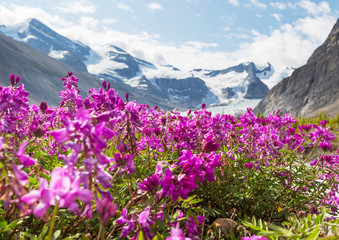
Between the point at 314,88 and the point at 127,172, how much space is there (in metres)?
88.3

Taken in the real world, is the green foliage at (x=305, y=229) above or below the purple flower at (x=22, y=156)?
below

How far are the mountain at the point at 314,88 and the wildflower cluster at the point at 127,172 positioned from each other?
205ft

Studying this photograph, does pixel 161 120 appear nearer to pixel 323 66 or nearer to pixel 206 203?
pixel 206 203

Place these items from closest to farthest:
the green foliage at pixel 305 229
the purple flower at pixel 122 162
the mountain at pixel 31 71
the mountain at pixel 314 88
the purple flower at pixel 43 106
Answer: the green foliage at pixel 305 229, the purple flower at pixel 122 162, the purple flower at pixel 43 106, the mountain at pixel 314 88, the mountain at pixel 31 71

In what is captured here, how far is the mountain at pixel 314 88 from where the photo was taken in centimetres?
6812

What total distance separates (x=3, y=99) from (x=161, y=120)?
246 centimetres

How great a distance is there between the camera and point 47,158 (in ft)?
11.1

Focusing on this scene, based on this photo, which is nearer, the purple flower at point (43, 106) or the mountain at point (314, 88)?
the purple flower at point (43, 106)

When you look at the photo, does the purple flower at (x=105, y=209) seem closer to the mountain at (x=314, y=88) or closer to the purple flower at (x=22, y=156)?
the purple flower at (x=22, y=156)

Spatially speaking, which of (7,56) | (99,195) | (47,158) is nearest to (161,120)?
(47,158)

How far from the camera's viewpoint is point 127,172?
6.63ft

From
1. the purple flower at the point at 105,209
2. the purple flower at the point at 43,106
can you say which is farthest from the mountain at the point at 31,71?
the purple flower at the point at 105,209

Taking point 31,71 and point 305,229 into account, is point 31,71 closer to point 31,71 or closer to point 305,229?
point 31,71

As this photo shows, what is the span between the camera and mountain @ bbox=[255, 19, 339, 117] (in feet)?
224
